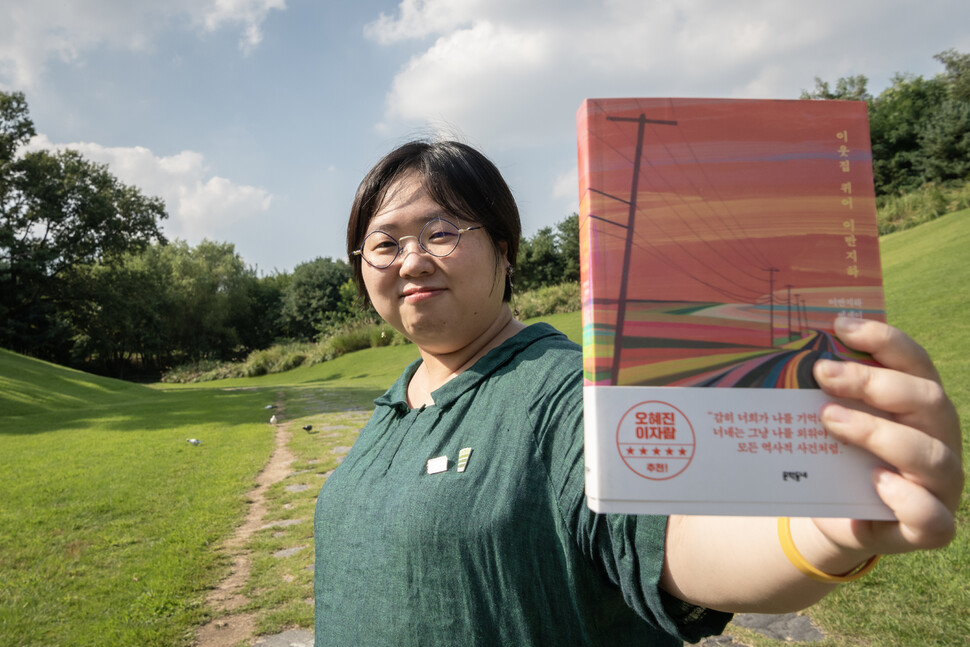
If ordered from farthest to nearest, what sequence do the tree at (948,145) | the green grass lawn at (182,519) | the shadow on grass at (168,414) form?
the tree at (948,145), the shadow on grass at (168,414), the green grass lawn at (182,519)

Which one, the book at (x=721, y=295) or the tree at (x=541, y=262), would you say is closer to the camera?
the book at (x=721, y=295)

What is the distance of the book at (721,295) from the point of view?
2.32ft

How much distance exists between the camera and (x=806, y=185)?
2.44 ft

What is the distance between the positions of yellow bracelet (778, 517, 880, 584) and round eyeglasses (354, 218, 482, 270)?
85 centimetres

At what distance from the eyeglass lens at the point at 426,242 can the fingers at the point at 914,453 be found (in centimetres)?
88

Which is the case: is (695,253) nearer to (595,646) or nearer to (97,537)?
(595,646)

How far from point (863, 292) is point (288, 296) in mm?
38664

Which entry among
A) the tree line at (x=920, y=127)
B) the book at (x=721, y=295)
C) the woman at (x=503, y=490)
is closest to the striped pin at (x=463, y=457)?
the woman at (x=503, y=490)

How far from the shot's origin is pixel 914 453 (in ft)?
2.11

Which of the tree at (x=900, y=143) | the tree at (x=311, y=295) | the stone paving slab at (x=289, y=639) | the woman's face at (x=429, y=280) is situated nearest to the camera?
the woman's face at (x=429, y=280)

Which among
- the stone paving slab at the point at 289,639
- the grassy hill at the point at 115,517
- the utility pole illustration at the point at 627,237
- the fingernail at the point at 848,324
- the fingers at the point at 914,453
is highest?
the utility pole illustration at the point at 627,237

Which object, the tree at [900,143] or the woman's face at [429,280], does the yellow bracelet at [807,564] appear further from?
the tree at [900,143]

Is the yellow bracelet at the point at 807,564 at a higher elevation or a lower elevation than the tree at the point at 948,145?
lower

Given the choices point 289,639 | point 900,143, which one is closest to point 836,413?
point 289,639
